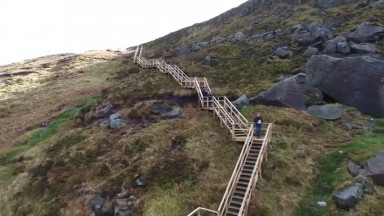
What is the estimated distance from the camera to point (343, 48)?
34.7m

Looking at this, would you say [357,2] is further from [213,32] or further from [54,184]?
[54,184]

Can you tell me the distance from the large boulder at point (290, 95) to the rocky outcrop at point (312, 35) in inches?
522

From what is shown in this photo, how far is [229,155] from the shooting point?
23141 millimetres

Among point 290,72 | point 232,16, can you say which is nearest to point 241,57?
point 290,72

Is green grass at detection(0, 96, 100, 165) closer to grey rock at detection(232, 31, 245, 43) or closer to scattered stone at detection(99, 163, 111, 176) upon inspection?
scattered stone at detection(99, 163, 111, 176)

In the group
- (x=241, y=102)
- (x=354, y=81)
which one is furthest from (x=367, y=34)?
(x=241, y=102)

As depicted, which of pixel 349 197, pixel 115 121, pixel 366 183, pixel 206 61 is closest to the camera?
pixel 349 197

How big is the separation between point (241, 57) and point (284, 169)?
26.2 metres

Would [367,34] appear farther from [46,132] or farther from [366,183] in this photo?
[46,132]

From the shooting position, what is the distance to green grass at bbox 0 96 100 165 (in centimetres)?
3256

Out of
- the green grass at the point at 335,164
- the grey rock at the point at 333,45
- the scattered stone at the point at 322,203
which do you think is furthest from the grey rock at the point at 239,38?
the scattered stone at the point at 322,203

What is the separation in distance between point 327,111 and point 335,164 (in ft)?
23.0

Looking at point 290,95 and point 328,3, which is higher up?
point 328,3

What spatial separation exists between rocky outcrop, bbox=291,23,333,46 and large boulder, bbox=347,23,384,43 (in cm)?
321
